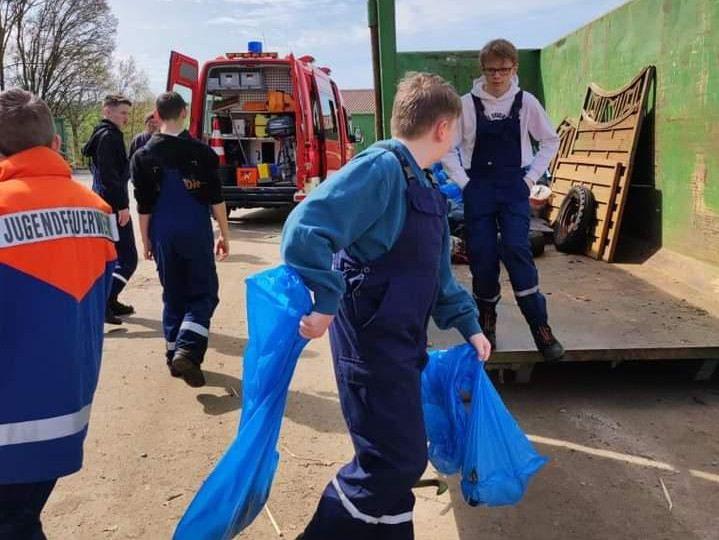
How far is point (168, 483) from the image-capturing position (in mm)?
3148

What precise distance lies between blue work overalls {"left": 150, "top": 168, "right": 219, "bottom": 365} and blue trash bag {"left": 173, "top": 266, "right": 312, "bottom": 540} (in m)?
2.20

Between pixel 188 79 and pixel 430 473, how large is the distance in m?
7.78

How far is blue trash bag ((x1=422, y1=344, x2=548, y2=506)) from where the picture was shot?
2404mm

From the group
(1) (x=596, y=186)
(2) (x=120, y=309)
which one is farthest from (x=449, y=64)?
(2) (x=120, y=309)

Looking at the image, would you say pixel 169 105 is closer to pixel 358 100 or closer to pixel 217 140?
pixel 217 140

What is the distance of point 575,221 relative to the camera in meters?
6.55

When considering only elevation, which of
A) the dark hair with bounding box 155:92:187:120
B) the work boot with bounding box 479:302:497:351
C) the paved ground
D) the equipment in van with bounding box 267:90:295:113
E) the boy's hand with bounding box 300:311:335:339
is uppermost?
the equipment in van with bounding box 267:90:295:113

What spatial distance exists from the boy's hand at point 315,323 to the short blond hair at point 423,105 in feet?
2.15

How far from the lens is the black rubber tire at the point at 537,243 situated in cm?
641

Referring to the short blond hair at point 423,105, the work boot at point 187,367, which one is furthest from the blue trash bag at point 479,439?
the work boot at point 187,367

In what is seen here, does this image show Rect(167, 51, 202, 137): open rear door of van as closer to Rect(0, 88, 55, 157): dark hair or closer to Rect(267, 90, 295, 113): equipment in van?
Rect(267, 90, 295, 113): equipment in van

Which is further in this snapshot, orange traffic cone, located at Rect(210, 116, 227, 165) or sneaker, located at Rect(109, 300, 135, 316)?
orange traffic cone, located at Rect(210, 116, 227, 165)

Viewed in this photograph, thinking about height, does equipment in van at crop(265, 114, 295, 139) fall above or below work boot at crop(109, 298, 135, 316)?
above

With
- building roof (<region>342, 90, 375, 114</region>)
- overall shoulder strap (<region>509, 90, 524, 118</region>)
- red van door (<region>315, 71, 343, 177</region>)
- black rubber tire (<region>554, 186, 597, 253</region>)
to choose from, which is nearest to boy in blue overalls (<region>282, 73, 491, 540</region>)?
overall shoulder strap (<region>509, 90, 524, 118</region>)
